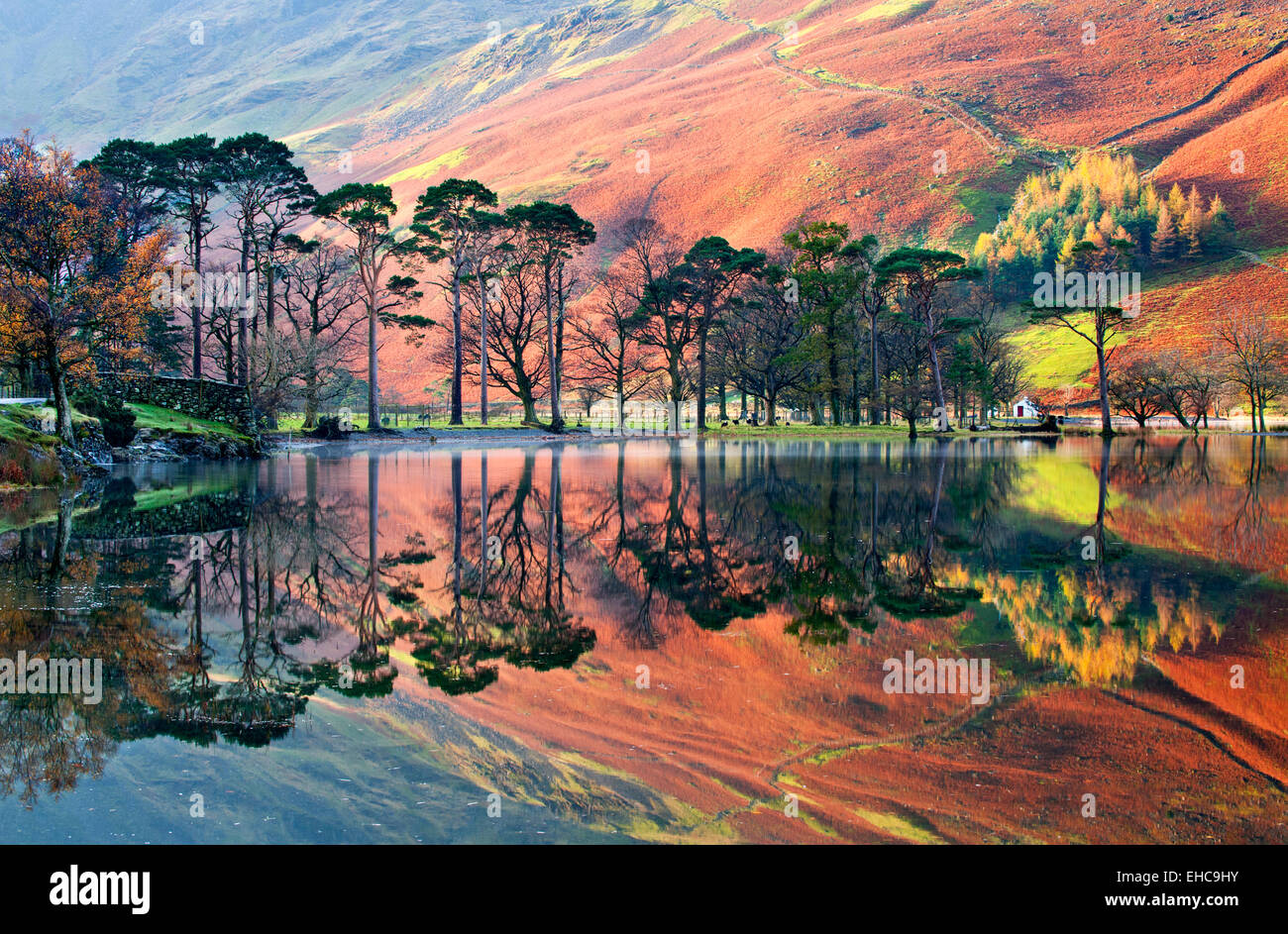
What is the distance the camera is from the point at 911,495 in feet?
58.5

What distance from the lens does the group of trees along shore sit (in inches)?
1073

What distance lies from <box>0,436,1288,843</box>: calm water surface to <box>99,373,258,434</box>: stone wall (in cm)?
2486

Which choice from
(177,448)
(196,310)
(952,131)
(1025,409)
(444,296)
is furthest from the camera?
(952,131)

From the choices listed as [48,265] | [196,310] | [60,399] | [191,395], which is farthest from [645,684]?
[196,310]

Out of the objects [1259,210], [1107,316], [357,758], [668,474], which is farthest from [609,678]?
[1259,210]

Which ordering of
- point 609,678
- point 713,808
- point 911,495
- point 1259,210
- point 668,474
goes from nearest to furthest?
1. point 713,808
2. point 609,678
3. point 911,495
4. point 668,474
5. point 1259,210

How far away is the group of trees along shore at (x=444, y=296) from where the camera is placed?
2725cm

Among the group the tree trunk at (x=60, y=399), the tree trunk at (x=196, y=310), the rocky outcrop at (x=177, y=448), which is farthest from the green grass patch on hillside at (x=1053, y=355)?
the tree trunk at (x=60, y=399)

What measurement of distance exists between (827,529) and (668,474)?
38.8ft

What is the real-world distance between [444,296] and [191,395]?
30.8 meters

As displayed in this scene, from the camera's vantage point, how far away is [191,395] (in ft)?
122

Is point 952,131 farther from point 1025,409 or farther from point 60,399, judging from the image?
point 60,399

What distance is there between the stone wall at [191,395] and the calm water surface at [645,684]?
81.6ft
